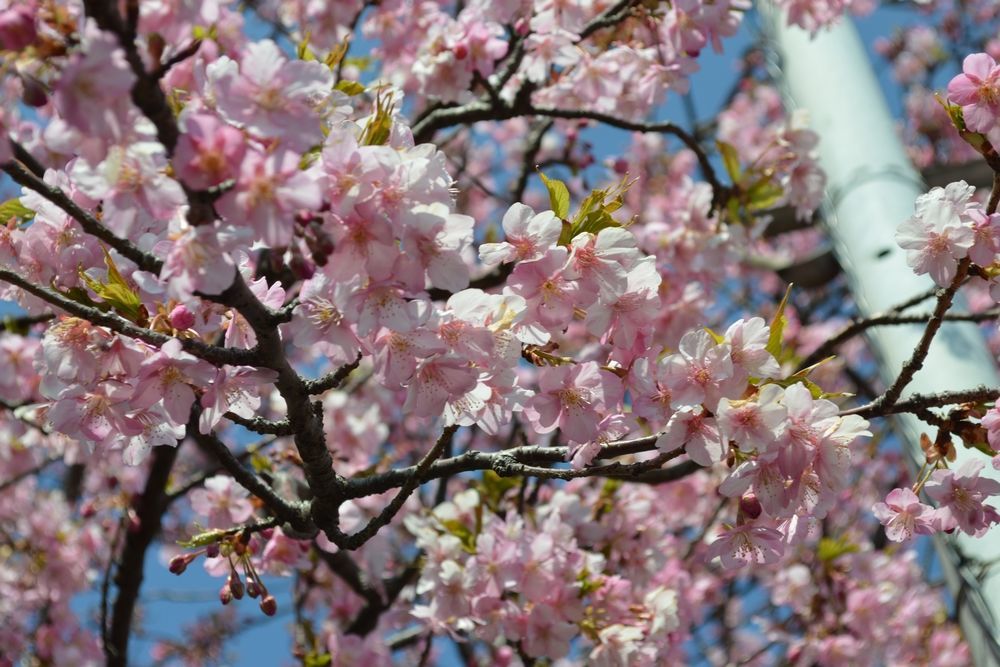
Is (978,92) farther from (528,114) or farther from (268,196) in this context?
(528,114)

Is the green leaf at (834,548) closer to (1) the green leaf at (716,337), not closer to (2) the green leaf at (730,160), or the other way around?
(2) the green leaf at (730,160)

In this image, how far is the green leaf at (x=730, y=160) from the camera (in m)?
2.83

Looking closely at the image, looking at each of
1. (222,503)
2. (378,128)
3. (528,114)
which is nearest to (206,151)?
(378,128)

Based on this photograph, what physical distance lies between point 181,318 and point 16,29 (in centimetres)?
49

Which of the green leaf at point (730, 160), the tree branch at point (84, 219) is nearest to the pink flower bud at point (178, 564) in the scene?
the tree branch at point (84, 219)

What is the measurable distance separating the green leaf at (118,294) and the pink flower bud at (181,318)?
0.10 m

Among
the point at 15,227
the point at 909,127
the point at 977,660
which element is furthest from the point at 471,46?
the point at 909,127

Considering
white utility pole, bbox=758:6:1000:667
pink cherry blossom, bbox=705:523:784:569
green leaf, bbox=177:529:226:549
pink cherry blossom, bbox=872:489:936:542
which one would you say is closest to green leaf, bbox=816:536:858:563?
white utility pole, bbox=758:6:1000:667

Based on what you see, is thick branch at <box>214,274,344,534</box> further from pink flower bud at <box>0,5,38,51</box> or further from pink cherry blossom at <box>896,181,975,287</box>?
pink cherry blossom at <box>896,181,975,287</box>

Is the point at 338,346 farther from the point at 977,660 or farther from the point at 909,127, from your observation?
the point at 909,127

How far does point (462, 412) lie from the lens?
1503 mm

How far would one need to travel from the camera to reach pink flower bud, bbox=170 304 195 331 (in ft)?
4.52

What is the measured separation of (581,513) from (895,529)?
3.77ft

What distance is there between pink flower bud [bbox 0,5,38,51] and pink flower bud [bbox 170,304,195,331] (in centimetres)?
46
